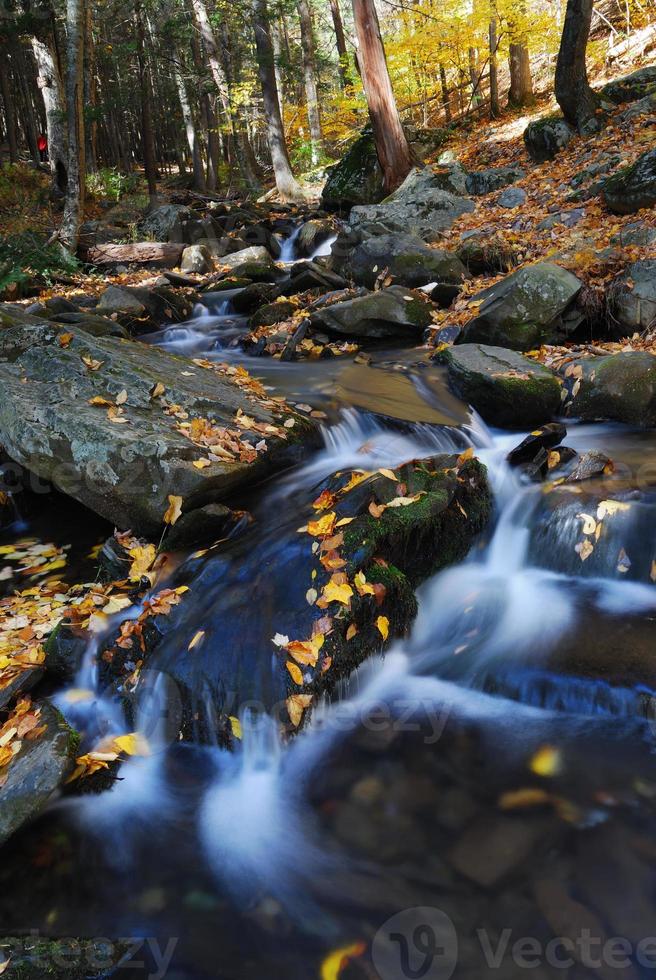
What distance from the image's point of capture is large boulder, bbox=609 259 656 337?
7.42 meters

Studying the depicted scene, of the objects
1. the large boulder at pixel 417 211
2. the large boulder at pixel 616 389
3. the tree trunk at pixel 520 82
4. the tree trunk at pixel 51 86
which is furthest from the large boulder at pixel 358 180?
the large boulder at pixel 616 389

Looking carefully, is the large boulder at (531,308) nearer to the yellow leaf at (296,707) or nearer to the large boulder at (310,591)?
the large boulder at (310,591)

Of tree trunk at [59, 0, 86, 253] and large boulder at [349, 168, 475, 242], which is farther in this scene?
large boulder at [349, 168, 475, 242]

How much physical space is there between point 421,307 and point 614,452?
4243mm

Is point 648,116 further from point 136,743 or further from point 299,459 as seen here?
point 136,743

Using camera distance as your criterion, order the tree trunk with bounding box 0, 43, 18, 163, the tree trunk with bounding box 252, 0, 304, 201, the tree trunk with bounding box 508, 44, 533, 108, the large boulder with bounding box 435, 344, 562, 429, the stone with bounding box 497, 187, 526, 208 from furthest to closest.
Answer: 1. the tree trunk with bounding box 0, 43, 18, 163
2. the tree trunk with bounding box 508, 44, 533, 108
3. the tree trunk with bounding box 252, 0, 304, 201
4. the stone with bounding box 497, 187, 526, 208
5. the large boulder with bounding box 435, 344, 562, 429

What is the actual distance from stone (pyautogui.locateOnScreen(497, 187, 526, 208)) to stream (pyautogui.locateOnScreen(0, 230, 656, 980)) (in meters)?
9.16

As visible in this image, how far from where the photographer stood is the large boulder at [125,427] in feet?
15.6

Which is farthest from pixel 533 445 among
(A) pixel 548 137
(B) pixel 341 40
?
(B) pixel 341 40

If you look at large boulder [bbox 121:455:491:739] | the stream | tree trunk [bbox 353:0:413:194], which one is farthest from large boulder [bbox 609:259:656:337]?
tree trunk [bbox 353:0:413:194]

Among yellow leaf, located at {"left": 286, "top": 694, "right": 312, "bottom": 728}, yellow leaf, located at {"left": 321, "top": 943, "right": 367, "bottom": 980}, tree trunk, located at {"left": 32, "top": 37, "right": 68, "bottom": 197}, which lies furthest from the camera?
tree trunk, located at {"left": 32, "top": 37, "right": 68, "bottom": 197}

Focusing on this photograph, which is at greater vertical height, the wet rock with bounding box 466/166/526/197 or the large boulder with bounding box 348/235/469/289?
the wet rock with bounding box 466/166/526/197

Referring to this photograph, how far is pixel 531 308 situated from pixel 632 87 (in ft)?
30.2

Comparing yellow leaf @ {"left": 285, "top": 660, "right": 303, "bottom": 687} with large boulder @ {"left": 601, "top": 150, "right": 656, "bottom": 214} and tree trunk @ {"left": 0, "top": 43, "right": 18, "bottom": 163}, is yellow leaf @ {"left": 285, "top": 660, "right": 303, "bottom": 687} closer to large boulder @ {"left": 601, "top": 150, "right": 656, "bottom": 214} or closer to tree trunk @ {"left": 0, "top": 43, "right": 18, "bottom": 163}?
large boulder @ {"left": 601, "top": 150, "right": 656, "bottom": 214}
